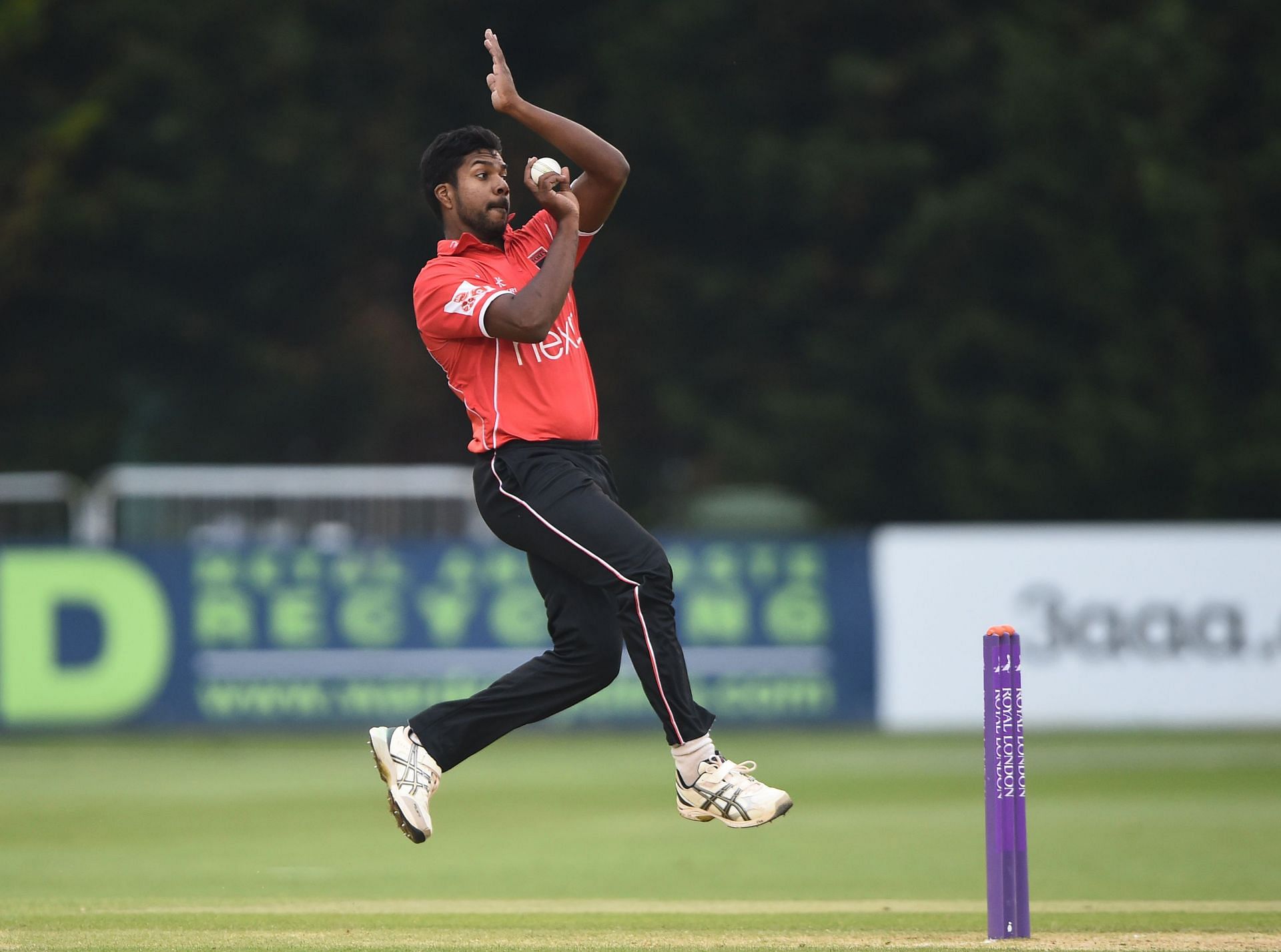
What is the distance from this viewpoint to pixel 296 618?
16.8 meters

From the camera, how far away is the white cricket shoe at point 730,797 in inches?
253

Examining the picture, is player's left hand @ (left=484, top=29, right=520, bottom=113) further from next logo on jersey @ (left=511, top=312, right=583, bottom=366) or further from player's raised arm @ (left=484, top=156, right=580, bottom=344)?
next logo on jersey @ (left=511, top=312, right=583, bottom=366)

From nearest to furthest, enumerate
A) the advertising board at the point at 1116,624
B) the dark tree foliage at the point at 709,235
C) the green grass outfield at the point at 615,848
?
the green grass outfield at the point at 615,848
the advertising board at the point at 1116,624
the dark tree foliage at the point at 709,235

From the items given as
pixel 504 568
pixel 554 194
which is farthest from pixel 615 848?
pixel 504 568

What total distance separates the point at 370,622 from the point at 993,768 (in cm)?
1097

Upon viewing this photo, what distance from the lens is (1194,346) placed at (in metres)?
26.2

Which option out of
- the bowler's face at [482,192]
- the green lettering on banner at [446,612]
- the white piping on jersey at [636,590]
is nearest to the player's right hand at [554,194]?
the bowler's face at [482,192]

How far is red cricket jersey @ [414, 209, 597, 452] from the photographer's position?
6594 mm

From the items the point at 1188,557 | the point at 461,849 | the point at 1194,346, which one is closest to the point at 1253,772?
the point at 1188,557

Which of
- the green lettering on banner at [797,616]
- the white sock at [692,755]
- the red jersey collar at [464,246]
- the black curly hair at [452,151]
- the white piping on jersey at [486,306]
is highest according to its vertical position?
the black curly hair at [452,151]

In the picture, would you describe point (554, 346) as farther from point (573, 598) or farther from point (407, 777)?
point (407, 777)

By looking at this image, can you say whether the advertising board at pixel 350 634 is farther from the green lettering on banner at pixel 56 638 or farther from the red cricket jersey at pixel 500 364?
the red cricket jersey at pixel 500 364

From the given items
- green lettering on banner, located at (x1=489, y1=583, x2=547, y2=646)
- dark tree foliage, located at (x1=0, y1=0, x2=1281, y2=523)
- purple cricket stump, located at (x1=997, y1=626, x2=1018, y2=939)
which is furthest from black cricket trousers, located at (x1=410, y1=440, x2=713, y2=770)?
dark tree foliage, located at (x1=0, y1=0, x2=1281, y2=523)

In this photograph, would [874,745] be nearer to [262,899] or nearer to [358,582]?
[358,582]
